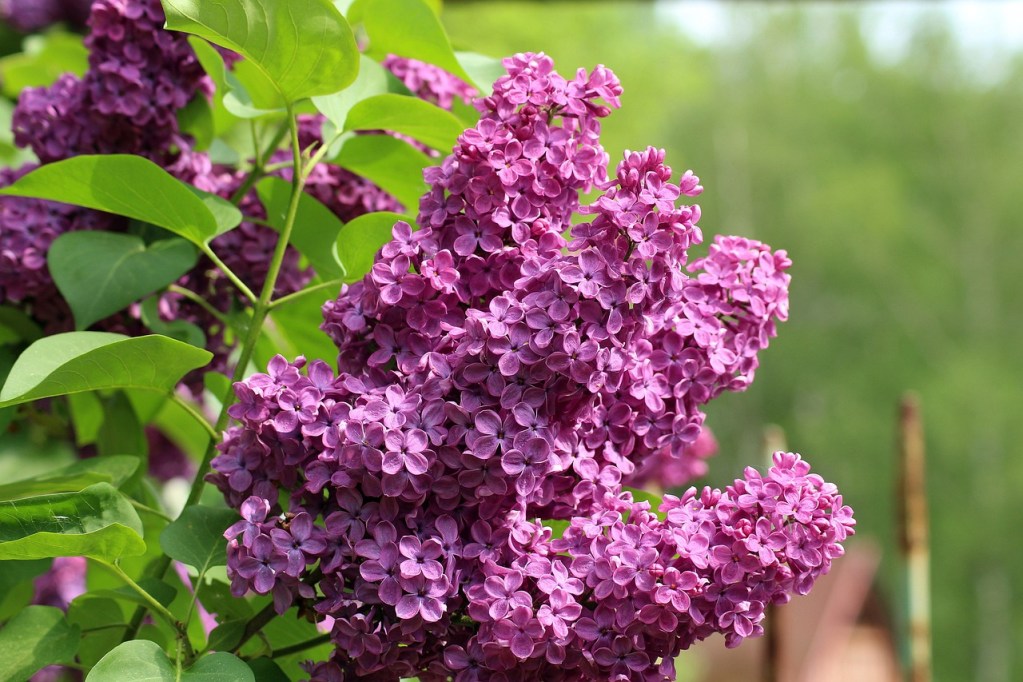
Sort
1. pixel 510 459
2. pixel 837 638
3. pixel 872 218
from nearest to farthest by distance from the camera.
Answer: pixel 510 459, pixel 837 638, pixel 872 218

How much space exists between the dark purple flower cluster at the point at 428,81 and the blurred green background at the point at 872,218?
10317mm

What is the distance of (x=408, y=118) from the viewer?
2.35ft

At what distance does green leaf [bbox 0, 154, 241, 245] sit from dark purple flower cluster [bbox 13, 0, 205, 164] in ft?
0.27

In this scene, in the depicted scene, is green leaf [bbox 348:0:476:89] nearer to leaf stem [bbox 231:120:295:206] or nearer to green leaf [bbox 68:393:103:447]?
leaf stem [bbox 231:120:295:206]

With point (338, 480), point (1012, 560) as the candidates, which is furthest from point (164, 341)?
point (1012, 560)

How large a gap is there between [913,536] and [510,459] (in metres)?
0.86

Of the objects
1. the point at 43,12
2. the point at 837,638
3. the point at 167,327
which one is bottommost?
the point at 43,12

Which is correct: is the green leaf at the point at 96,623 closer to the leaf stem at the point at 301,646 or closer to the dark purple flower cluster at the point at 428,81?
the leaf stem at the point at 301,646

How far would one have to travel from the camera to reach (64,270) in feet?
2.33

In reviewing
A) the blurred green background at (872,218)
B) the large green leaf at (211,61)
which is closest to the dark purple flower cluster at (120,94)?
the large green leaf at (211,61)

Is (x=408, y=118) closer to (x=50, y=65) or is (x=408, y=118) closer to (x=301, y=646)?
(x=301, y=646)

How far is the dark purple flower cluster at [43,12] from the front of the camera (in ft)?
7.49

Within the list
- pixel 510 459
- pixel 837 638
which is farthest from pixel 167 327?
pixel 837 638

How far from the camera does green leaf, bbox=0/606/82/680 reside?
0.62 meters
